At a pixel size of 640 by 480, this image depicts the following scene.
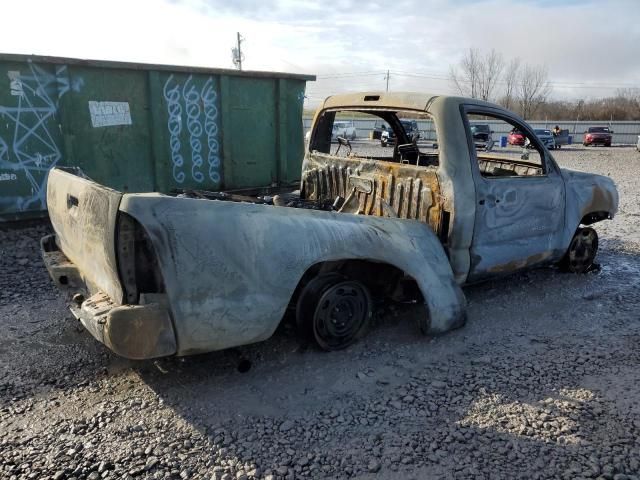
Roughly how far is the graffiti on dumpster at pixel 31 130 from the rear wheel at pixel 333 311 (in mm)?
4845

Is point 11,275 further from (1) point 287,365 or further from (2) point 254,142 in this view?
(2) point 254,142

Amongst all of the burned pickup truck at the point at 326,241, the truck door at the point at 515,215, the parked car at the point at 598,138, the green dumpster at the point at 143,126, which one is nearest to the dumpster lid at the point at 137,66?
the green dumpster at the point at 143,126

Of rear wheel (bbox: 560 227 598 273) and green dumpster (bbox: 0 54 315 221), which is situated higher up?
green dumpster (bbox: 0 54 315 221)

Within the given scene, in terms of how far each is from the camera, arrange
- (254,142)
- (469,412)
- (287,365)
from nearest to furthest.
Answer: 1. (469,412)
2. (287,365)
3. (254,142)

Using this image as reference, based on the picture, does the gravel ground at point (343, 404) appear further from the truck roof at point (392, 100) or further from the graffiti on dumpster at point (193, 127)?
the graffiti on dumpster at point (193, 127)

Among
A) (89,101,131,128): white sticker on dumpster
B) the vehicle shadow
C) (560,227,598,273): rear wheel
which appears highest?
(89,101,131,128): white sticker on dumpster

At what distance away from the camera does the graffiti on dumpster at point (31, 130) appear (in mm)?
6199

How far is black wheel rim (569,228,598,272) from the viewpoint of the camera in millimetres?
Result: 5312

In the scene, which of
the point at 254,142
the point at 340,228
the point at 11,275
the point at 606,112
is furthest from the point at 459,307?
the point at 606,112

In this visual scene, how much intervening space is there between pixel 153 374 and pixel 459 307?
2223 millimetres

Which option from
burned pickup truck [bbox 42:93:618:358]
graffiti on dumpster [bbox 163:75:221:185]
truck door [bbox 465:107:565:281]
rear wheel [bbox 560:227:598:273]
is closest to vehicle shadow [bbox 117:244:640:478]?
burned pickup truck [bbox 42:93:618:358]

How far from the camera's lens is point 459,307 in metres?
3.75

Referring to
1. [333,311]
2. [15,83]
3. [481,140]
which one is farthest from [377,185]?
[15,83]

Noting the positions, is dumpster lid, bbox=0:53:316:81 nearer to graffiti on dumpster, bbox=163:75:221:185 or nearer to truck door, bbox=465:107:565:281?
graffiti on dumpster, bbox=163:75:221:185
